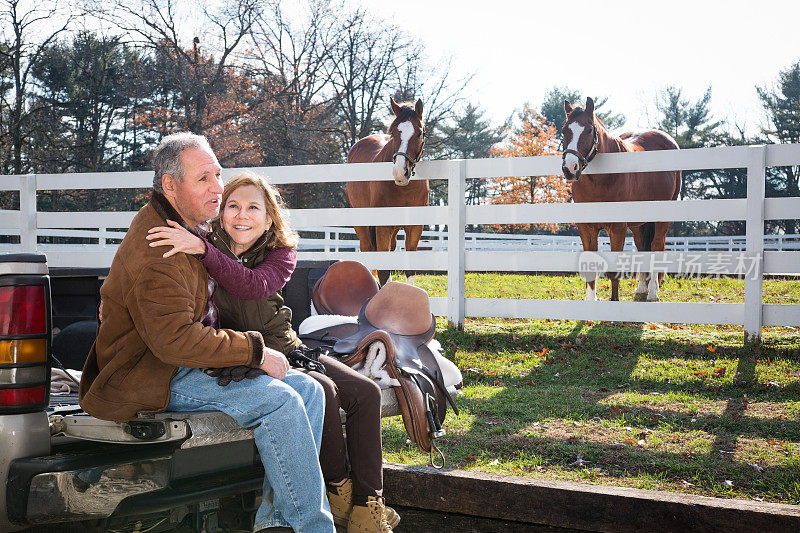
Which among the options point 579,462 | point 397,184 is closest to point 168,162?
point 579,462

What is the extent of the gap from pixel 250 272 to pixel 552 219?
5.73 meters

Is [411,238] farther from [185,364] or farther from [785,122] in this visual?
[785,122]

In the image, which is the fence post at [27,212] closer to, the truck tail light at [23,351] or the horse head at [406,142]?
the horse head at [406,142]

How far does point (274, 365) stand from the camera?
2.48m

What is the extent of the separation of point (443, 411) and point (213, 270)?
1427 mm

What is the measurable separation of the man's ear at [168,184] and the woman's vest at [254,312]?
245 mm

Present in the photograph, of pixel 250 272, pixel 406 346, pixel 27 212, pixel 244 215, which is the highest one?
pixel 27 212

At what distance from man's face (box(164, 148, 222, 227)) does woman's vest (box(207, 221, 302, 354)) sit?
0.14 meters

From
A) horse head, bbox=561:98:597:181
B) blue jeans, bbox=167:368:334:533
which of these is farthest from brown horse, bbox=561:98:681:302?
blue jeans, bbox=167:368:334:533

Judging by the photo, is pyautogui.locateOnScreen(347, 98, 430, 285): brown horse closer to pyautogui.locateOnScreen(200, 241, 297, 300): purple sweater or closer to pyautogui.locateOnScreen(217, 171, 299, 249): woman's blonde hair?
pyautogui.locateOnScreen(217, 171, 299, 249): woman's blonde hair

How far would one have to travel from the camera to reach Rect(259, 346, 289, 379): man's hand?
96.7 inches

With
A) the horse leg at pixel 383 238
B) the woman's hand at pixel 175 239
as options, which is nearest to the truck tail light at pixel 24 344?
the woman's hand at pixel 175 239

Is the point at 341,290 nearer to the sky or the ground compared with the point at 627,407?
nearer to the sky

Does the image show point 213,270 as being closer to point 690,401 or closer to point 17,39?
point 690,401
